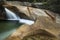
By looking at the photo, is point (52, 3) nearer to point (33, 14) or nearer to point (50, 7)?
point (50, 7)

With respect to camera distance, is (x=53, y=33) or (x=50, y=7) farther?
(x=50, y=7)

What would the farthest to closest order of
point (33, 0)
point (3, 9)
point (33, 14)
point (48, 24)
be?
point (33, 0), point (3, 9), point (33, 14), point (48, 24)

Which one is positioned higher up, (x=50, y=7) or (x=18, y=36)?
(x=18, y=36)

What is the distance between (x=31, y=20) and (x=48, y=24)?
14.5 feet

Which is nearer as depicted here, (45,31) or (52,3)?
(45,31)

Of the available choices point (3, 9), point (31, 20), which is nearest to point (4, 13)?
point (3, 9)

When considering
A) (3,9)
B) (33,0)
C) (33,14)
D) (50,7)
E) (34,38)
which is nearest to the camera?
(34,38)

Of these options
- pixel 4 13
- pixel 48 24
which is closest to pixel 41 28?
pixel 48 24

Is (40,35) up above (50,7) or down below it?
above

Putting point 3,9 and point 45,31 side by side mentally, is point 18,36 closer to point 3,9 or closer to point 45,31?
point 45,31

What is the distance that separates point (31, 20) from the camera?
30.8 ft

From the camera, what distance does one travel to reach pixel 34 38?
4320mm

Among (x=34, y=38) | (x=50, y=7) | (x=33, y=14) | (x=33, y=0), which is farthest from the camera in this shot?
Answer: (x=33, y=0)

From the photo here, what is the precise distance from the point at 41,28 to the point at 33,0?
8.81 m
